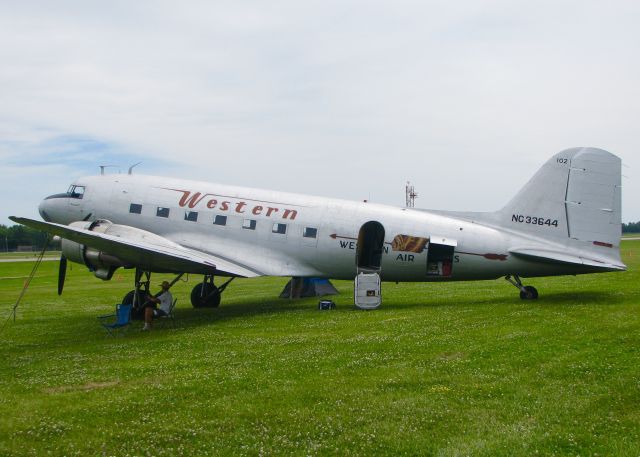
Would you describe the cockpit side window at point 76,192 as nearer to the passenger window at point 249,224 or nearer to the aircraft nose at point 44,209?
the aircraft nose at point 44,209

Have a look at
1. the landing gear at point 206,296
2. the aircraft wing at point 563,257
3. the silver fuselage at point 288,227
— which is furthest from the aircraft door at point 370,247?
the landing gear at point 206,296

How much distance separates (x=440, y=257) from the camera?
15.6 metres

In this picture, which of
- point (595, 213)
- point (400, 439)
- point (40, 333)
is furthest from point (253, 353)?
point (595, 213)

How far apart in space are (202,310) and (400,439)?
510 inches

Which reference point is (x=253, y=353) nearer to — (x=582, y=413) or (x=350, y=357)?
(x=350, y=357)

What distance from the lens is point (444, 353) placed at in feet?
29.4

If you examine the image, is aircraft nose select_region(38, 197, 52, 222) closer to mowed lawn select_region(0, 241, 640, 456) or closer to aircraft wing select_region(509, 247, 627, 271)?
mowed lawn select_region(0, 241, 640, 456)

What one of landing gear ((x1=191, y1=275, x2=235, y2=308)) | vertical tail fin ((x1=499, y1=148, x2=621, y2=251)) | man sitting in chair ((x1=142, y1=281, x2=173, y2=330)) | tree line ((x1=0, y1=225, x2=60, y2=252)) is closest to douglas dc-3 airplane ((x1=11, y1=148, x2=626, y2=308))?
vertical tail fin ((x1=499, y1=148, x2=621, y2=251))

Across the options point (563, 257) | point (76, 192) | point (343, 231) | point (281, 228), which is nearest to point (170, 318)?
point (281, 228)

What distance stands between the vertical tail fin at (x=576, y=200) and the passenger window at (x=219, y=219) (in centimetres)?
817

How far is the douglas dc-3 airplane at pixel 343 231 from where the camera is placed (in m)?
14.3

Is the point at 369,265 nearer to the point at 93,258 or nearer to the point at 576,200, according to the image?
the point at 576,200

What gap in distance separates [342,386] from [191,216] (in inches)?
406

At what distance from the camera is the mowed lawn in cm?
549
